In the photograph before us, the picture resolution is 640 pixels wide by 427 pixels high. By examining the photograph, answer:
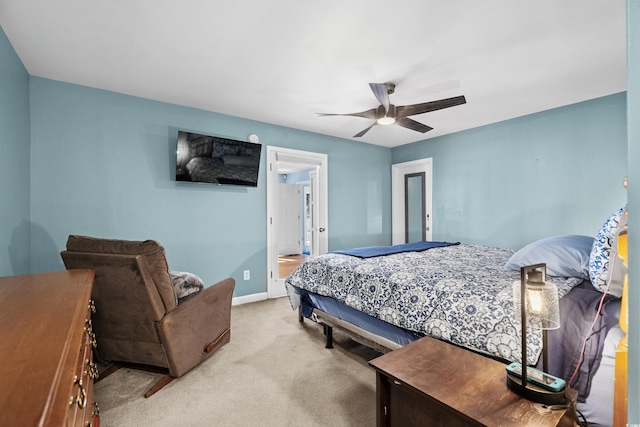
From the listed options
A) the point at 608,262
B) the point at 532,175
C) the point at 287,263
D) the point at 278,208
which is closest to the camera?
the point at 608,262

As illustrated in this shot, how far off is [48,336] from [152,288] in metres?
1.16

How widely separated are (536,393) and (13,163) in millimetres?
3457

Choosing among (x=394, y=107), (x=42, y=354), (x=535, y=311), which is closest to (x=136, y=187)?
(x=394, y=107)

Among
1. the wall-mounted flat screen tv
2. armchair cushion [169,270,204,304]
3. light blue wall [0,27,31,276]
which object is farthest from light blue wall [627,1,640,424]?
the wall-mounted flat screen tv

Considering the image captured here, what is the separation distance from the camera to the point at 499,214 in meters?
4.10

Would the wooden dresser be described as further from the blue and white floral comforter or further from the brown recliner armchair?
the blue and white floral comforter

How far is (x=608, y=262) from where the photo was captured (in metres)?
1.45

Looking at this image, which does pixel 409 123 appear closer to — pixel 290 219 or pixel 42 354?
pixel 42 354

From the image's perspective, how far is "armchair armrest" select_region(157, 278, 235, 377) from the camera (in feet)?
6.42

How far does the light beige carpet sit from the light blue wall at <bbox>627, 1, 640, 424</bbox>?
1.43 meters

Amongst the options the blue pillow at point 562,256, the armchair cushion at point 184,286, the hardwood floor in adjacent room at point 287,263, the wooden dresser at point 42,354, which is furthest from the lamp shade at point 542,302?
the hardwood floor in adjacent room at point 287,263

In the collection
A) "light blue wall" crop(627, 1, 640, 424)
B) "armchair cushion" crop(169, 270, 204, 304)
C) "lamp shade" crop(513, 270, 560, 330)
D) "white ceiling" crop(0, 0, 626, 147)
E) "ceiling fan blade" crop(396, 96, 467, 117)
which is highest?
"white ceiling" crop(0, 0, 626, 147)

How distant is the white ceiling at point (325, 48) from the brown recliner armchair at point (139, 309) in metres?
1.45

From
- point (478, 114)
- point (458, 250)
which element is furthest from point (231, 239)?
point (478, 114)
